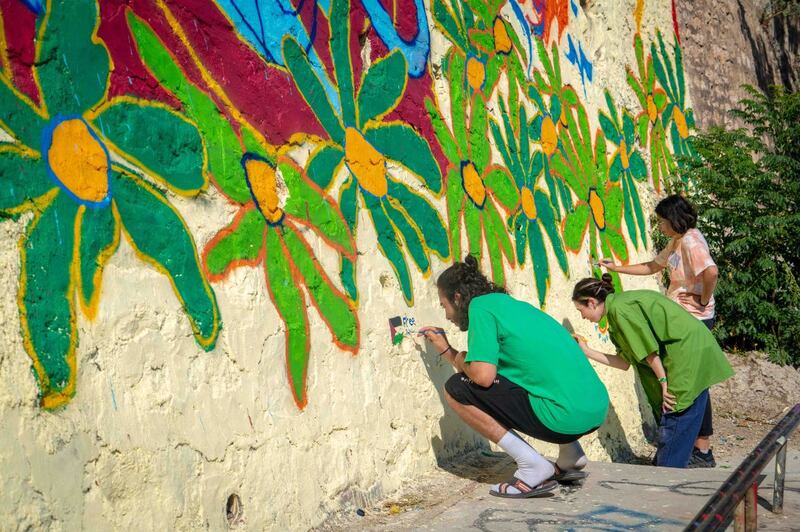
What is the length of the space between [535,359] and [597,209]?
2908mm

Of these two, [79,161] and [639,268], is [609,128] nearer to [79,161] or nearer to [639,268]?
[639,268]

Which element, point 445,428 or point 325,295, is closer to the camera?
point 325,295

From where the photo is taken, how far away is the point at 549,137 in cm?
539

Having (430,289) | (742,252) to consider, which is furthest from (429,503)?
(742,252)

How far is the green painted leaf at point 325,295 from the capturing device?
10.1ft

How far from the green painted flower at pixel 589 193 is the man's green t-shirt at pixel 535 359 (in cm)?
215

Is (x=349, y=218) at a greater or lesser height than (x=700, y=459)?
greater

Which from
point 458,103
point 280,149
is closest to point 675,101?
point 458,103

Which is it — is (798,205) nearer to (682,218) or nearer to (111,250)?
(682,218)

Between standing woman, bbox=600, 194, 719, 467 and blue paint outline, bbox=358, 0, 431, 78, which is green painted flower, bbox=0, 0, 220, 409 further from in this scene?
standing woman, bbox=600, 194, 719, 467

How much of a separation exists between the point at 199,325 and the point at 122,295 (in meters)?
0.31

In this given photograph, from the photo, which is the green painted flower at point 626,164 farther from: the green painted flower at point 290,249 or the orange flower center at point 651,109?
the green painted flower at point 290,249

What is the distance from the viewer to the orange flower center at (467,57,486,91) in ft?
14.7

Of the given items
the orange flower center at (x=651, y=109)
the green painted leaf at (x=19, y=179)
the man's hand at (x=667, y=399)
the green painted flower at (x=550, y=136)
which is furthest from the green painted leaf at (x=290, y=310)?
the orange flower center at (x=651, y=109)
